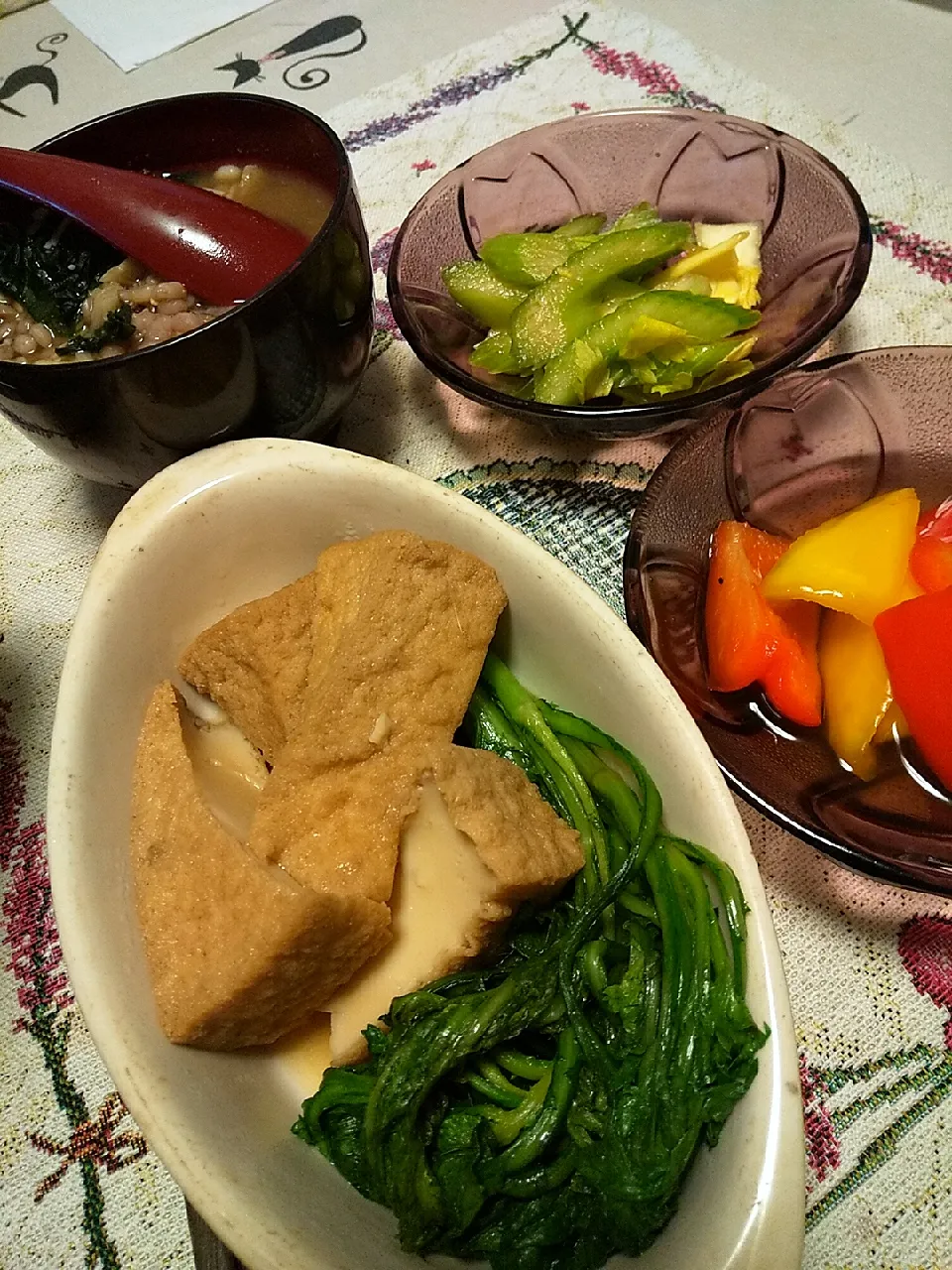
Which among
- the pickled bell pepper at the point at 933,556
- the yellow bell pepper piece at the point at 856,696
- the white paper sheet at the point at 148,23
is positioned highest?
the white paper sheet at the point at 148,23

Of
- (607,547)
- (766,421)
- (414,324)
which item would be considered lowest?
(607,547)

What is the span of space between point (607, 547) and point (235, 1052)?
598 millimetres

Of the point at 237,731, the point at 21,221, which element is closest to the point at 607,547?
the point at 237,731

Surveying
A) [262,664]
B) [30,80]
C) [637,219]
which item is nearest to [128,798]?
[262,664]

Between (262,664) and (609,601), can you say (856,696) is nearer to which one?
(609,601)

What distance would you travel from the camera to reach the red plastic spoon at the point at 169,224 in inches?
37.8

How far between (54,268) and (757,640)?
832mm

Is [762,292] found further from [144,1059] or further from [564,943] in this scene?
[144,1059]

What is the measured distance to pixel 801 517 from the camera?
920mm

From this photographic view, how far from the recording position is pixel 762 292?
1098mm

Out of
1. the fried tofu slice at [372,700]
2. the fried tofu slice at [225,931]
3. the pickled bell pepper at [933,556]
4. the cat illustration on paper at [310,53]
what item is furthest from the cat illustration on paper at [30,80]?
the pickled bell pepper at [933,556]

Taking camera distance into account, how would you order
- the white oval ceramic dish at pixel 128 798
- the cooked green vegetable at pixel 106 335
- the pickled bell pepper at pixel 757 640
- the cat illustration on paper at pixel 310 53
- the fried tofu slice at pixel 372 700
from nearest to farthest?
1. the white oval ceramic dish at pixel 128 798
2. the fried tofu slice at pixel 372 700
3. the pickled bell pepper at pixel 757 640
4. the cooked green vegetable at pixel 106 335
5. the cat illustration on paper at pixel 310 53

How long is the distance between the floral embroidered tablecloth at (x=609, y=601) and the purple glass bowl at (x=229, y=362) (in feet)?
0.62

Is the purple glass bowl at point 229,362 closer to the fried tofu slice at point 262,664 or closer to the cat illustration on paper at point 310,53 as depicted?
the fried tofu slice at point 262,664
